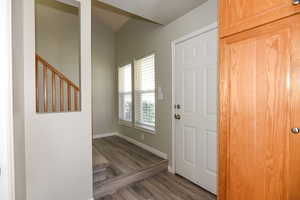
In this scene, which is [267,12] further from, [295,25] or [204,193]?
[204,193]

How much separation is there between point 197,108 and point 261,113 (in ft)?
3.72

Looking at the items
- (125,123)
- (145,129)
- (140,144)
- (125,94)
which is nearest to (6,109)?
(145,129)

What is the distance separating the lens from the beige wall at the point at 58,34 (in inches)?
131

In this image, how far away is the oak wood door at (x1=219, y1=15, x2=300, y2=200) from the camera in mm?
872

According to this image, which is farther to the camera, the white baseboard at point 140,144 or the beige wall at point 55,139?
the white baseboard at point 140,144

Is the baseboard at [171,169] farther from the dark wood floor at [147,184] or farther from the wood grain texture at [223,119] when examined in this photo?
the wood grain texture at [223,119]

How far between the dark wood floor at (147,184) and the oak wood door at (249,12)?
1943 millimetres

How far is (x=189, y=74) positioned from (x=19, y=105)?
2.01 m

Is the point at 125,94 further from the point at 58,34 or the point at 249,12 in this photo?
the point at 249,12

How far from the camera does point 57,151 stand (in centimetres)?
156

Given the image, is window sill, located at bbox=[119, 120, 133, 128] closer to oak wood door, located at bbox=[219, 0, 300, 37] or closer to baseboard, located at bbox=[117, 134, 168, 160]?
baseboard, located at bbox=[117, 134, 168, 160]

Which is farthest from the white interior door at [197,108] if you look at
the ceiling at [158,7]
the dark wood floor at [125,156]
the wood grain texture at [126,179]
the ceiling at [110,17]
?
the ceiling at [110,17]

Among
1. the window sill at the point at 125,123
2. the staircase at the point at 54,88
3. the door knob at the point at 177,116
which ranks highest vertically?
the staircase at the point at 54,88

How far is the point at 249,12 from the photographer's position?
3.36 ft
